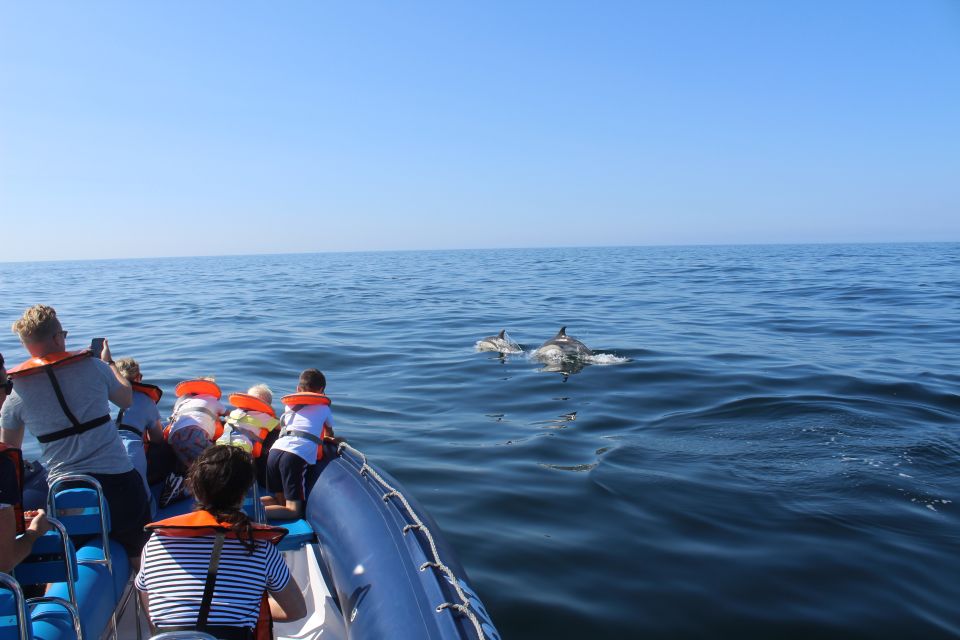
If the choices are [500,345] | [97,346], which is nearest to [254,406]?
[97,346]

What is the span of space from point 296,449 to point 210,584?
2.79 metres

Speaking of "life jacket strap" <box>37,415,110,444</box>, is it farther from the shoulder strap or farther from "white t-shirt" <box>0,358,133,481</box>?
the shoulder strap

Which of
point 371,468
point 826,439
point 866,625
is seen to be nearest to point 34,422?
point 371,468

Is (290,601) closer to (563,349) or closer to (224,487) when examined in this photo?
(224,487)

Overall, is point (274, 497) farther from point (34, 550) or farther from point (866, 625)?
point (866, 625)

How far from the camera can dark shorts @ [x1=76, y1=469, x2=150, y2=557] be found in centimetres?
444

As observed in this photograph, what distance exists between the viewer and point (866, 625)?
4.88 metres

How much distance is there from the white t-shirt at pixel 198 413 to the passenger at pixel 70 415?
1251mm

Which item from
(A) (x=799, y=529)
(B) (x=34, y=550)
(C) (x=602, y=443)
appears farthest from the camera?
(C) (x=602, y=443)

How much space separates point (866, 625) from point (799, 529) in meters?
1.52

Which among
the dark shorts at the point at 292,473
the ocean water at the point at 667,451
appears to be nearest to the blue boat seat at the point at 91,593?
the dark shorts at the point at 292,473

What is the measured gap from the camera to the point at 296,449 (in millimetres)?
5863

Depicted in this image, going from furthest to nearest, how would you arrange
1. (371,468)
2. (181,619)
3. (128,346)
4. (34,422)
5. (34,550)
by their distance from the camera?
(128,346) < (371,468) < (34,422) < (34,550) < (181,619)

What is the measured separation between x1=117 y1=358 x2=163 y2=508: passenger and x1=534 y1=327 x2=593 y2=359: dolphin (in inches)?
414
